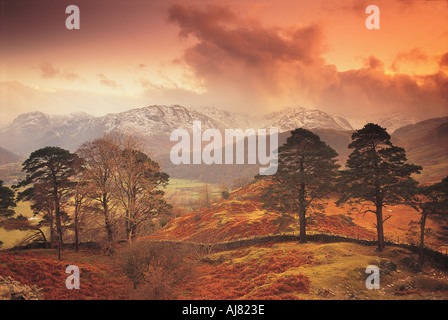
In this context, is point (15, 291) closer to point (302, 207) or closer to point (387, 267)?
point (302, 207)

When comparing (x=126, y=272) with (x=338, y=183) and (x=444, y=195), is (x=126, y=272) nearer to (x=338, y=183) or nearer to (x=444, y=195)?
(x=338, y=183)

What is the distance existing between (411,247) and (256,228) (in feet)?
57.9

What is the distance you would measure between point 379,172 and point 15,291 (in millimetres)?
27568

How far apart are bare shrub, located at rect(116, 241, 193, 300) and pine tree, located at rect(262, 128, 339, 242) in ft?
46.6

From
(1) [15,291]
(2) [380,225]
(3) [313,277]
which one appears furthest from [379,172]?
(1) [15,291]

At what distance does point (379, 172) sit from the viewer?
20672 millimetres

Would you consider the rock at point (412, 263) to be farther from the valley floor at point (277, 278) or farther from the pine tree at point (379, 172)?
the pine tree at point (379, 172)

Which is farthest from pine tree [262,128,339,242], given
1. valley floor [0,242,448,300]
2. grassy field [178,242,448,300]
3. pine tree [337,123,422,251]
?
valley floor [0,242,448,300]

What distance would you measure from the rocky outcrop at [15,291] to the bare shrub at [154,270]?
421 centimetres

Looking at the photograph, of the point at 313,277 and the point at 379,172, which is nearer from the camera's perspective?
the point at 313,277

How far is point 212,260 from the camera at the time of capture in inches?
907

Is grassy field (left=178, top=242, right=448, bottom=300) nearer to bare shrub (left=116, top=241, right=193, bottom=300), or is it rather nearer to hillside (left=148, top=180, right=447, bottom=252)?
bare shrub (left=116, top=241, right=193, bottom=300)

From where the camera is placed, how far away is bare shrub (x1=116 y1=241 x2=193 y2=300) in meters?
12.0

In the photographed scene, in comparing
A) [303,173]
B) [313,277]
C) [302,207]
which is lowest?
[313,277]
